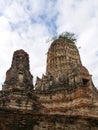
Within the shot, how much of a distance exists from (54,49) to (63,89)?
10.4 metres

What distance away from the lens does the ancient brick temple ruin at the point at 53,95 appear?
6711 mm

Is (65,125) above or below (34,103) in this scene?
below

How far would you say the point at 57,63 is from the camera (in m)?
37.2

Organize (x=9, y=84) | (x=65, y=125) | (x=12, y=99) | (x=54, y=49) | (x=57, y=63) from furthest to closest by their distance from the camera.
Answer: (x=54, y=49) < (x=57, y=63) < (x=9, y=84) < (x=12, y=99) < (x=65, y=125)

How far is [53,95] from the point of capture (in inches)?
1244

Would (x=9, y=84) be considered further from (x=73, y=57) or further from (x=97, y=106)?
(x=73, y=57)

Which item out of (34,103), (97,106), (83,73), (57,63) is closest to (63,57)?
(57,63)

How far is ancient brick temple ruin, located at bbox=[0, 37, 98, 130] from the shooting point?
671 centimetres

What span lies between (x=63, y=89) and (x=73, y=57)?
A: 853cm

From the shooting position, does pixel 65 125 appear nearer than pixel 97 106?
Yes

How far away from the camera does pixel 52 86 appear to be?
3334cm

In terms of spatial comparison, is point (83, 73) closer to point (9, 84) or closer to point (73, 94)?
point (73, 94)

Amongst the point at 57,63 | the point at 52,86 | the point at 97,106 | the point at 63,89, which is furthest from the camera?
the point at 57,63

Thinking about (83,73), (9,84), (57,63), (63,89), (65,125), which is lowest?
(65,125)
